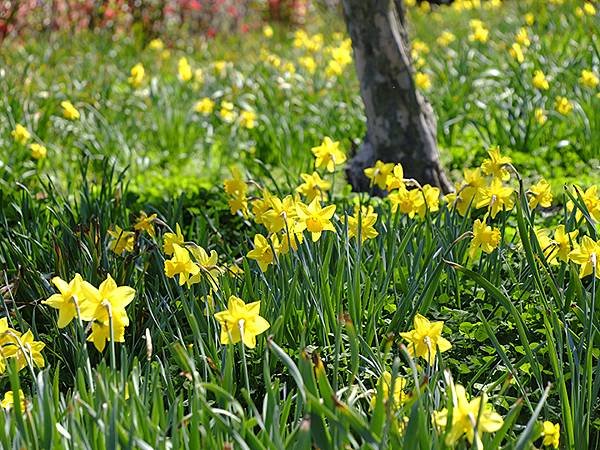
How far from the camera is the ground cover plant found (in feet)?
5.63

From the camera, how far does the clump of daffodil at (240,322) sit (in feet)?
6.15

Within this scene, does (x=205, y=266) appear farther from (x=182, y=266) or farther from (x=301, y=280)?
(x=301, y=280)

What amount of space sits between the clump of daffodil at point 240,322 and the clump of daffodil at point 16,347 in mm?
434

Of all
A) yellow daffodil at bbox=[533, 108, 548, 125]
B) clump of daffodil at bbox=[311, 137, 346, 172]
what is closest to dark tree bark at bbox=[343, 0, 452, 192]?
yellow daffodil at bbox=[533, 108, 548, 125]

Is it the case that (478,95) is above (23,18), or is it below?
below

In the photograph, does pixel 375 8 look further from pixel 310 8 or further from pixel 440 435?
pixel 310 8

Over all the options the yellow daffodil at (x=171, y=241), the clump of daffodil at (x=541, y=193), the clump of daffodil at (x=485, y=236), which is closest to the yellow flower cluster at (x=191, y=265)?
the yellow daffodil at (x=171, y=241)

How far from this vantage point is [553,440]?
1771 millimetres

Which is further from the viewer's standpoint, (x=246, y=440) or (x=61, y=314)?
(x=61, y=314)

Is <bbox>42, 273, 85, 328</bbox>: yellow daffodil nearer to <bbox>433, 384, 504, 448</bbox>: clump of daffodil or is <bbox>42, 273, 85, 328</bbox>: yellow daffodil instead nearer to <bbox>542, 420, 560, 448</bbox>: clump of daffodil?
<bbox>433, 384, 504, 448</bbox>: clump of daffodil

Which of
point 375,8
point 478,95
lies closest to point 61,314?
point 375,8

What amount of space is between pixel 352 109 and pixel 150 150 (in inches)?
48.9

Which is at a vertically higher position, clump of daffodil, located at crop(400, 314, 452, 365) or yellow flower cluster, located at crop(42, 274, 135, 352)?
yellow flower cluster, located at crop(42, 274, 135, 352)

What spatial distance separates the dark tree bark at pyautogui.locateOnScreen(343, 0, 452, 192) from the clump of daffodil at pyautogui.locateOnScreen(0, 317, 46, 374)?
236 cm
